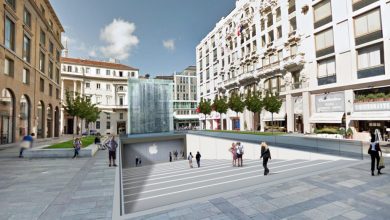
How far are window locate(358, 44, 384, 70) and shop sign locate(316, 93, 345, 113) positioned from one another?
397 centimetres

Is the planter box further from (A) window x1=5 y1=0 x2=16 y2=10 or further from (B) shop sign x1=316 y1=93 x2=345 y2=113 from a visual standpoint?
(B) shop sign x1=316 y1=93 x2=345 y2=113

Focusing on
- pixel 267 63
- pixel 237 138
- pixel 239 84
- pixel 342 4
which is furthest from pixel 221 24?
pixel 237 138

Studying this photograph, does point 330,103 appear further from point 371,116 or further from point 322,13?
point 322,13

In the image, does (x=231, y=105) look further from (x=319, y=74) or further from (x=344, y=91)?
(x=344, y=91)

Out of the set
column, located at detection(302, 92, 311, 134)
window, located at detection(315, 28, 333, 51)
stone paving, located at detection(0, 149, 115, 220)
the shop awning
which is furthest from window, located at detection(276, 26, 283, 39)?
stone paving, located at detection(0, 149, 115, 220)

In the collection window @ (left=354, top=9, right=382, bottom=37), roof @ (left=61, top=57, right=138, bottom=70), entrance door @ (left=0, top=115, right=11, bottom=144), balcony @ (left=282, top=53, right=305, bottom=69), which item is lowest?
entrance door @ (left=0, top=115, right=11, bottom=144)

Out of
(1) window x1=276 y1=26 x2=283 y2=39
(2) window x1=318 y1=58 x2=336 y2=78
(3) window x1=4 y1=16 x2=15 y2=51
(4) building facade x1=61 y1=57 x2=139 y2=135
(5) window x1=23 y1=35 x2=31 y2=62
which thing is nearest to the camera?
(3) window x1=4 y1=16 x2=15 y2=51

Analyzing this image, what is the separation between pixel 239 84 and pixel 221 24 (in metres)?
18.7

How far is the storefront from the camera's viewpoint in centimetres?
2578

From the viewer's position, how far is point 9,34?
2253 centimetres

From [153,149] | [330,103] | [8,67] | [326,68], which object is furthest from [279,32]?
[8,67]

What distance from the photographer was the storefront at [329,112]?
25781mm

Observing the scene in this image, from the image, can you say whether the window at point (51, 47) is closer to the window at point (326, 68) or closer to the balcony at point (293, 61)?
the balcony at point (293, 61)

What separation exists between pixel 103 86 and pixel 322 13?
52.7 m
